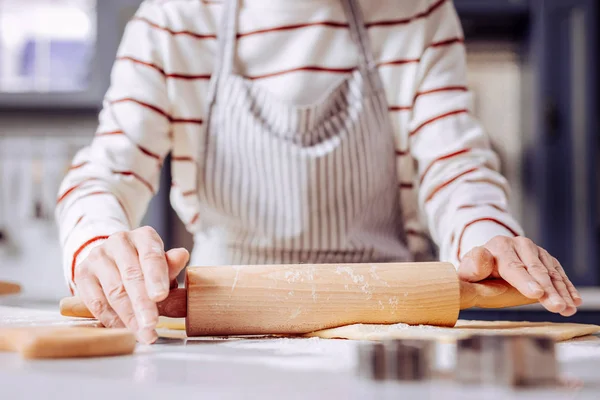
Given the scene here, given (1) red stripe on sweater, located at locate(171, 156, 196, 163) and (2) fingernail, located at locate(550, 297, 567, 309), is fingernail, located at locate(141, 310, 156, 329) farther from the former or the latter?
(1) red stripe on sweater, located at locate(171, 156, 196, 163)

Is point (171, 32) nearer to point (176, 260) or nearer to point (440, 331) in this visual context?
point (176, 260)

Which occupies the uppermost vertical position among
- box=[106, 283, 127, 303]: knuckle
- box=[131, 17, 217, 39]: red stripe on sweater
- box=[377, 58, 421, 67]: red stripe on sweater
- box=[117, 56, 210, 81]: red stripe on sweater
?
box=[131, 17, 217, 39]: red stripe on sweater

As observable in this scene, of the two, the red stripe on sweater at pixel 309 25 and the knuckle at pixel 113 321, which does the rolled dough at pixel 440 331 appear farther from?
the red stripe on sweater at pixel 309 25

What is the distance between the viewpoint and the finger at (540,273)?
69cm

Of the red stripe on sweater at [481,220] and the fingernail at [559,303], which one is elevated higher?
the red stripe on sweater at [481,220]

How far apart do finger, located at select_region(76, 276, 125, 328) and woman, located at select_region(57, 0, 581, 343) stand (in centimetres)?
36

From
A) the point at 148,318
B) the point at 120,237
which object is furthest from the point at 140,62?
the point at 148,318

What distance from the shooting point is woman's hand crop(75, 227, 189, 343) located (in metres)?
0.62

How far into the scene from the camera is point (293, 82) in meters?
1.10

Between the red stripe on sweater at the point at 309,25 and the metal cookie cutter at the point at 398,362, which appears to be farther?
the red stripe on sweater at the point at 309,25

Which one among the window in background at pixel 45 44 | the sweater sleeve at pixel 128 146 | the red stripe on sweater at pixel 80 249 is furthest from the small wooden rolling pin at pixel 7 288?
the window in background at pixel 45 44

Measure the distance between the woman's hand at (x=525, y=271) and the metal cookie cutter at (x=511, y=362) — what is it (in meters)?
0.32

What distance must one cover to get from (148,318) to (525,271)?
378 mm

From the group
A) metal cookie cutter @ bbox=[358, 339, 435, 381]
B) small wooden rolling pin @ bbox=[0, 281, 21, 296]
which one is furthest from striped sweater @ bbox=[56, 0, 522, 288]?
metal cookie cutter @ bbox=[358, 339, 435, 381]
